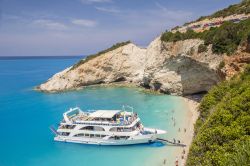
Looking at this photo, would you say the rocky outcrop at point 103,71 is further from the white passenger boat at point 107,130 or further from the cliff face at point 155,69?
the white passenger boat at point 107,130

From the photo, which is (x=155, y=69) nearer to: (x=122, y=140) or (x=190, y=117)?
(x=190, y=117)

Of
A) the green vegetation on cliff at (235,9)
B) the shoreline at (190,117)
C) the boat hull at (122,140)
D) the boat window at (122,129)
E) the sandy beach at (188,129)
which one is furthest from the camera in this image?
the green vegetation on cliff at (235,9)

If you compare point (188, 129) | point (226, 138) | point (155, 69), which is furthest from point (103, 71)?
point (226, 138)

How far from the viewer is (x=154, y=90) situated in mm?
60938

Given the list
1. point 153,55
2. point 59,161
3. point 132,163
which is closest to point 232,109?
point 132,163

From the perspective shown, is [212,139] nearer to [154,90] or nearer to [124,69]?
[154,90]

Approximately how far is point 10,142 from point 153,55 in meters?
34.2

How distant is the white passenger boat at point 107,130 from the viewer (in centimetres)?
3175

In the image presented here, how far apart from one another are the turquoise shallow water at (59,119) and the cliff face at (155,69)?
11.5 feet

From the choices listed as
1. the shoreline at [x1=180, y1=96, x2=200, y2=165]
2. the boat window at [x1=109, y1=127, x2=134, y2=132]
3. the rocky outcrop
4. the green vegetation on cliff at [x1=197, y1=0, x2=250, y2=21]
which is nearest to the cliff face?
the rocky outcrop

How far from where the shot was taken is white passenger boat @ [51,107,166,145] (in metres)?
31.8

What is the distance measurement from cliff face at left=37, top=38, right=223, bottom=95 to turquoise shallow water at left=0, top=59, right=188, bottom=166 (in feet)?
11.5

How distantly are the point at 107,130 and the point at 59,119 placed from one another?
13053 millimetres

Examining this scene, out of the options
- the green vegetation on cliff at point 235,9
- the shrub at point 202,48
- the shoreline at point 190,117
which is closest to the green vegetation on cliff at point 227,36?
the shrub at point 202,48
